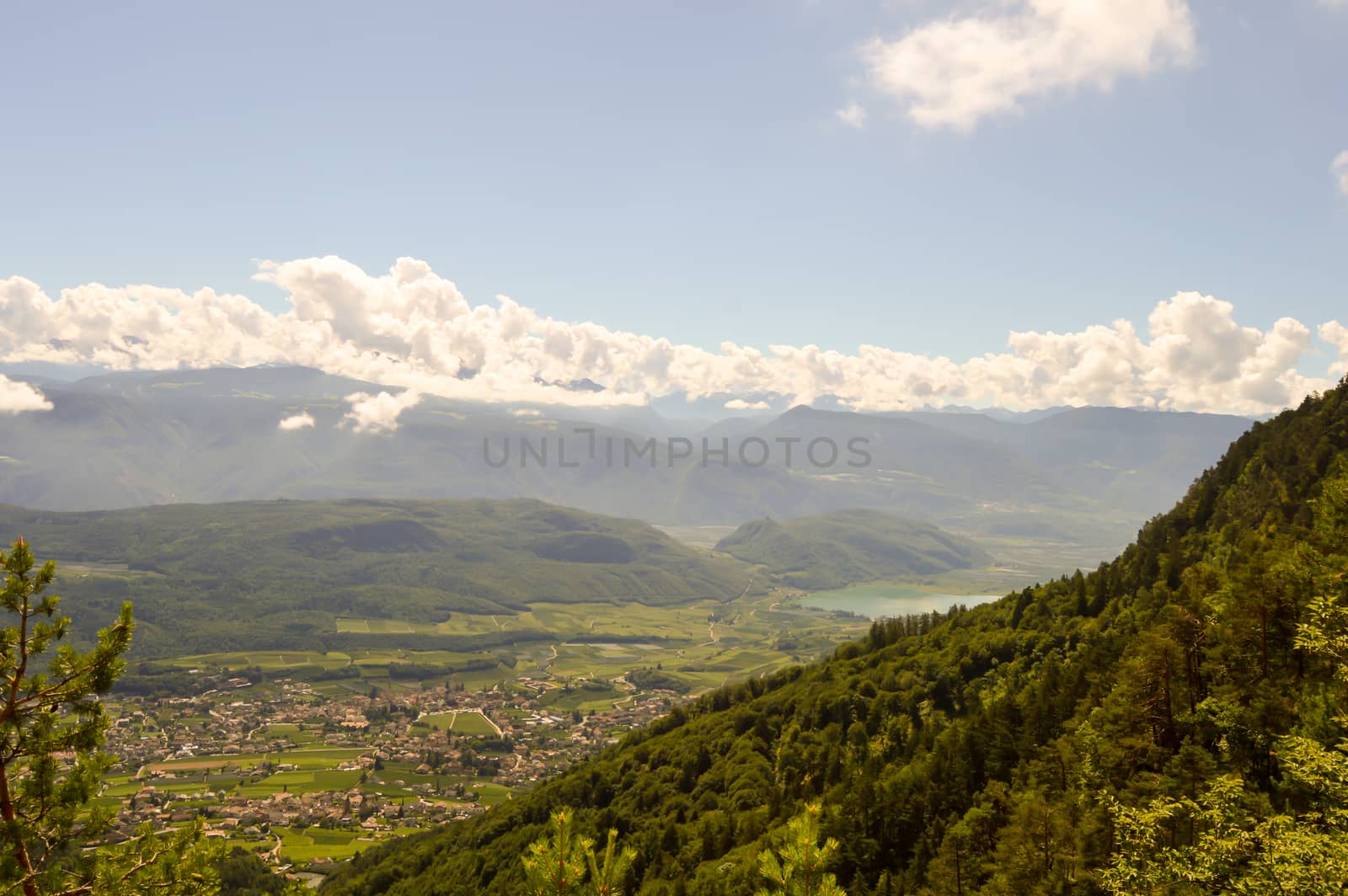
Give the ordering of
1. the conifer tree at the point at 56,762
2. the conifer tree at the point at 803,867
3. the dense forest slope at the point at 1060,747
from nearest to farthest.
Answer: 1. the conifer tree at the point at 803,867
2. the conifer tree at the point at 56,762
3. the dense forest slope at the point at 1060,747

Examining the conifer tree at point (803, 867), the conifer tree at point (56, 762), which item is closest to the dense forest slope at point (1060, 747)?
the conifer tree at point (803, 867)

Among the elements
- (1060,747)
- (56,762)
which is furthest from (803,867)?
(1060,747)

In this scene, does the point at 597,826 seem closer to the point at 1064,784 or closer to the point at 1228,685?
the point at 1064,784

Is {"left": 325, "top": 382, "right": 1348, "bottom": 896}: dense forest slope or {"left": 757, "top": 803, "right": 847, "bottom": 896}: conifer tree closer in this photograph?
{"left": 757, "top": 803, "right": 847, "bottom": 896}: conifer tree

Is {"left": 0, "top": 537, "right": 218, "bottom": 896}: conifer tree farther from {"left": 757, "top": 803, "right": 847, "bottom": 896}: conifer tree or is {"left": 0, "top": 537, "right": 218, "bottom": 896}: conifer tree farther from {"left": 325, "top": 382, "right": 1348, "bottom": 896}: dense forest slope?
{"left": 325, "top": 382, "right": 1348, "bottom": 896}: dense forest slope

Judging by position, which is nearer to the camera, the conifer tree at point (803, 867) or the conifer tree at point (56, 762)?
the conifer tree at point (803, 867)

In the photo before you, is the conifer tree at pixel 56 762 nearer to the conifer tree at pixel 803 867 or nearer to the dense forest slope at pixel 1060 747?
the conifer tree at pixel 803 867

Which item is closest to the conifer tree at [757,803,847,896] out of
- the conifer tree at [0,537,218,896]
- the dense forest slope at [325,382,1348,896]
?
the dense forest slope at [325,382,1348,896]

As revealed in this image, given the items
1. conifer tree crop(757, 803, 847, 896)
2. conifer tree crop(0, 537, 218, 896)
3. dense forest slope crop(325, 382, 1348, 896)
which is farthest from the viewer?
dense forest slope crop(325, 382, 1348, 896)
